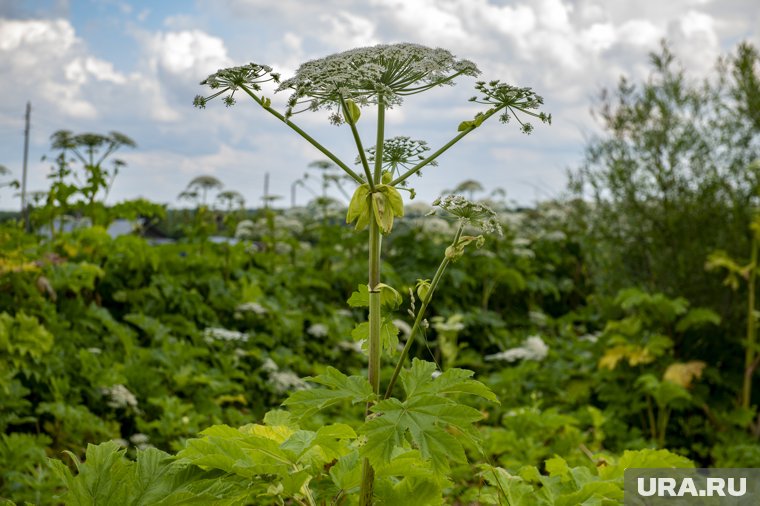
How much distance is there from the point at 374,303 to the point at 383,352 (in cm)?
78

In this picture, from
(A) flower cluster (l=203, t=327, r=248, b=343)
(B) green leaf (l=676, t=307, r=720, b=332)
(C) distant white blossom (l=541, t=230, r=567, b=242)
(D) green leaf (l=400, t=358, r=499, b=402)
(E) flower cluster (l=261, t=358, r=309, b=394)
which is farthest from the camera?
(C) distant white blossom (l=541, t=230, r=567, b=242)

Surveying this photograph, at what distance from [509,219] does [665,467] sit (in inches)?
377

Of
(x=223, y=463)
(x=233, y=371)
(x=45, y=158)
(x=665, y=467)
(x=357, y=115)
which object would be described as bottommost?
(x=233, y=371)

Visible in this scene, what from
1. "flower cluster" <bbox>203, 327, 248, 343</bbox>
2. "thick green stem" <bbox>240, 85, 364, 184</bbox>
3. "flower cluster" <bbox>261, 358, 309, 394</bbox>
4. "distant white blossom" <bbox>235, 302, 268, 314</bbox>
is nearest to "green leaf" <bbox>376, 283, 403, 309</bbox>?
"thick green stem" <bbox>240, 85, 364, 184</bbox>

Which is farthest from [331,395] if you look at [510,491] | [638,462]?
[638,462]

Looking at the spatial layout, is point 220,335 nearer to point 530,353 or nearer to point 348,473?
point 530,353

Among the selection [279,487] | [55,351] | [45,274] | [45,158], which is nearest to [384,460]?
[279,487]

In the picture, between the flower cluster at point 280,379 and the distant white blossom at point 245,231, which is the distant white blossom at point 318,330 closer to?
the flower cluster at point 280,379

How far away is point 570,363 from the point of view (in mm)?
6664

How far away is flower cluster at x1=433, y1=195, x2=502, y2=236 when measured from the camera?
1.71 metres

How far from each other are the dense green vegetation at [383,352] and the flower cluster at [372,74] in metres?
0.27

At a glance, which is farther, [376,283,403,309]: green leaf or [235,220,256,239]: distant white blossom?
[235,220,256,239]: distant white blossom

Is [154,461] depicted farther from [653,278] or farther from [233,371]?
[653,278]

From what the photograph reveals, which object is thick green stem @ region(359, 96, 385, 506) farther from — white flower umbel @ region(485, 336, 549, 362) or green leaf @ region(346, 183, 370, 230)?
white flower umbel @ region(485, 336, 549, 362)
